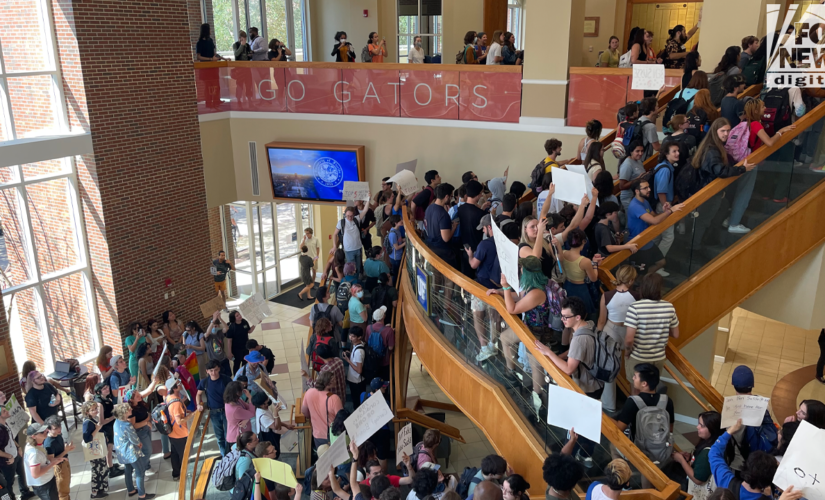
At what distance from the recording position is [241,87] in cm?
1352

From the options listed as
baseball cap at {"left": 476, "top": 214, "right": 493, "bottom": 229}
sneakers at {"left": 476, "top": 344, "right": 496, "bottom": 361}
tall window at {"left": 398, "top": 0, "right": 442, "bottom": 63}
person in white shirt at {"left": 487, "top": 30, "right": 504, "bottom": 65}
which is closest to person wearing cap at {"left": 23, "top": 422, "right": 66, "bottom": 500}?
sneakers at {"left": 476, "top": 344, "right": 496, "bottom": 361}

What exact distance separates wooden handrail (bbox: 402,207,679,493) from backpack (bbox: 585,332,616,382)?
0.95 feet

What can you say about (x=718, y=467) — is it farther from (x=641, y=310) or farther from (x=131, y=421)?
(x=131, y=421)

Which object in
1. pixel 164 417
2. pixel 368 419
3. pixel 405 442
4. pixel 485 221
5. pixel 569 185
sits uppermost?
pixel 569 185

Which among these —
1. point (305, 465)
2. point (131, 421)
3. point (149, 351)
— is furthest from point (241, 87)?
point (305, 465)

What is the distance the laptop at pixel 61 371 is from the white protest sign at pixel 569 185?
8.15 m

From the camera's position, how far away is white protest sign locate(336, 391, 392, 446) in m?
5.46

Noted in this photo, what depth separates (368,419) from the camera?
550 cm

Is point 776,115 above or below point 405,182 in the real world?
above

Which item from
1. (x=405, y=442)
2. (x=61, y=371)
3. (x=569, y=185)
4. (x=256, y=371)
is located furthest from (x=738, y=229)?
(x=61, y=371)

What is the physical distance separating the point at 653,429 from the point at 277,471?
3.06 metres

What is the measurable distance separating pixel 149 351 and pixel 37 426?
191 centimetres

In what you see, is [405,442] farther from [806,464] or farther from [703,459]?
[806,464]

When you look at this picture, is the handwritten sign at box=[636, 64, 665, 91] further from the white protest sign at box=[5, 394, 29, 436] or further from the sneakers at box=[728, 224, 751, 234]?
the white protest sign at box=[5, 394, 29, 436]
